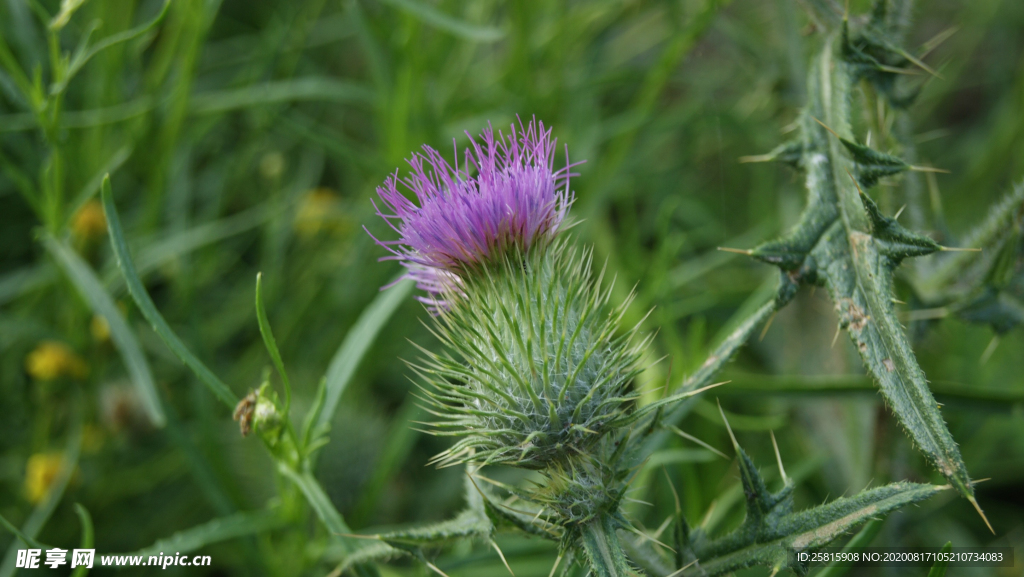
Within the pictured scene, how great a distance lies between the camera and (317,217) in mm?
2496

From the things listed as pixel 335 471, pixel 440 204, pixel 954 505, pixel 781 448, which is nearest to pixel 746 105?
pixel 781 448

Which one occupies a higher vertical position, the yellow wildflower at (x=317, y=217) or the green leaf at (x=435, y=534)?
the yellow wildflower at (x=317, y=217)

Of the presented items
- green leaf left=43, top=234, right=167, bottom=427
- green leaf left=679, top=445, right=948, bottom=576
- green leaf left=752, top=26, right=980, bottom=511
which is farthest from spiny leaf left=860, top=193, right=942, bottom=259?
green leaf left=43, top=234, right=167, bottom=427

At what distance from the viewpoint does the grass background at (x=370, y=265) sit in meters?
1.93

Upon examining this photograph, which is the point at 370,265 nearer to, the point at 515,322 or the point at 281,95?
the point at 281,95

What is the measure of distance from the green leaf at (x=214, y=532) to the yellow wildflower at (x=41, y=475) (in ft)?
2.40

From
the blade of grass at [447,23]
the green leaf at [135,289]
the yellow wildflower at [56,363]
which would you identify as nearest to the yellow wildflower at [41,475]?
the yellow wildflower at [56,363]

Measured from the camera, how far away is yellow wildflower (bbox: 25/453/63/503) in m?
1.97

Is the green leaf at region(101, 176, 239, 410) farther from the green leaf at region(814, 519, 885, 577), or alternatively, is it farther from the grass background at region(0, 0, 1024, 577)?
the green leaf at region(814, 519, 885, 577)

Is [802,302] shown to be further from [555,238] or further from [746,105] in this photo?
[555,238]

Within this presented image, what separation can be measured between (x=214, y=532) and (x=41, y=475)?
3.02ft

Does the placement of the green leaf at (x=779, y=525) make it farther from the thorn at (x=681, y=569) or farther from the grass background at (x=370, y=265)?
the grass background at (x=370, y=265)

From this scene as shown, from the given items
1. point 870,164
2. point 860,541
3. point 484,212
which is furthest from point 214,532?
point 870,164

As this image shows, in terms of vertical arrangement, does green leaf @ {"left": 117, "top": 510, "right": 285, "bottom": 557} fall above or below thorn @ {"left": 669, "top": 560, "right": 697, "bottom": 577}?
above
